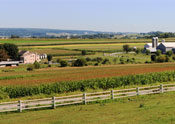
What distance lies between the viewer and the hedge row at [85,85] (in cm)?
3356

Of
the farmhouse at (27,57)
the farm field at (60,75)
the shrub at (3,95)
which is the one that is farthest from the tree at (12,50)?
the shrub at (3,95)

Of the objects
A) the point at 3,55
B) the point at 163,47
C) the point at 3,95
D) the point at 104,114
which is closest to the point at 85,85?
the point at 3,95

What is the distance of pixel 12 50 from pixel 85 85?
8054cm

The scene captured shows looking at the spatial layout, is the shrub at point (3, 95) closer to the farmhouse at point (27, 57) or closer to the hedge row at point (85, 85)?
the hedge row at point (85, 85)

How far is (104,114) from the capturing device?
2053 centimetres

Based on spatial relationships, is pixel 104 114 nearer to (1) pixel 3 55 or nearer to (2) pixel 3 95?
(2) pixel 3 95

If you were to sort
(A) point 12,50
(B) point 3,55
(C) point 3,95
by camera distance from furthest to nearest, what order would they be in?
(A) point 12,50, (B) point 3,55, (C) point 3,95

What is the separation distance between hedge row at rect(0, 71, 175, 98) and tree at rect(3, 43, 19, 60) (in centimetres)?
7742

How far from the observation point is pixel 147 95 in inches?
1144

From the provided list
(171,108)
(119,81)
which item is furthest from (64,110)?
(119,81)

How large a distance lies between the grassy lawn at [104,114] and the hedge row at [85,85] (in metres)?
9.94

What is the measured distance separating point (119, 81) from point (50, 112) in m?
17.6

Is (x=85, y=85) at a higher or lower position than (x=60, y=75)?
higher

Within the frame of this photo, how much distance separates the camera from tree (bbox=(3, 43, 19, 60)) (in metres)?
111
